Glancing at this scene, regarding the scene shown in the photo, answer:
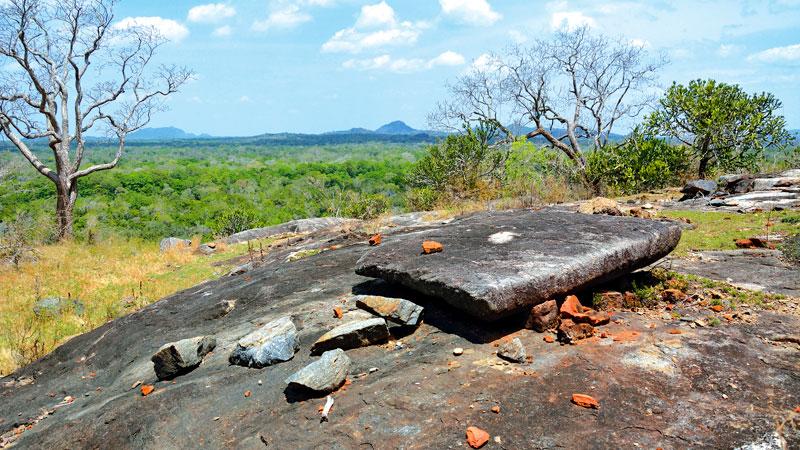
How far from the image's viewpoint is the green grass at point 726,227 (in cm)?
753

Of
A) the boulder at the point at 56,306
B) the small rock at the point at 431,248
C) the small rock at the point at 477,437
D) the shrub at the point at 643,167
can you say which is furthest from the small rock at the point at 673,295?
the shrub at the point at 643,167

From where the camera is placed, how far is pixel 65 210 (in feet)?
61.0

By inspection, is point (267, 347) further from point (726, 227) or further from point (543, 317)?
point (726, 227)

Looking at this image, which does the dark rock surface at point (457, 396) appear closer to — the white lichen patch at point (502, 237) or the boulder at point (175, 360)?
the boulder at point (175, 360)

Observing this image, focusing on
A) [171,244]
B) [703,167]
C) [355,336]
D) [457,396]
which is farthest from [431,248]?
[703,167]

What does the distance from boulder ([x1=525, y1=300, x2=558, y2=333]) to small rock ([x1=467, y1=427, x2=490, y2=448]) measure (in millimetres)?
1534

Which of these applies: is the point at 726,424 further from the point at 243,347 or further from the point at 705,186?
the point at 705,186

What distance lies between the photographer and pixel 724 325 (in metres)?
4.17

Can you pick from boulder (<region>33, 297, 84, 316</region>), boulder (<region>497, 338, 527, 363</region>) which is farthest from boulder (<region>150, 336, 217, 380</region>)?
boulder (<region>33, 297, 84, 316</region>)

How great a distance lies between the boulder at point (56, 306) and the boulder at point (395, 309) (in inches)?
283

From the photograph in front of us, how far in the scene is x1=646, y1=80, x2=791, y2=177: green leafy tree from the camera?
1650 cm

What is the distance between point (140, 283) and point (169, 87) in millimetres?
13535

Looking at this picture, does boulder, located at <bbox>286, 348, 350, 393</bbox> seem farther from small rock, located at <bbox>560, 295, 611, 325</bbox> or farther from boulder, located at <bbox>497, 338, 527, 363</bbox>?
small rock, located at <bbox>560, 295, 611, 325</bbox>

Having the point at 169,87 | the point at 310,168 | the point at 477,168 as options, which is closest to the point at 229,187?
the point at 310,168
